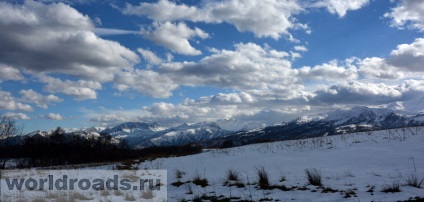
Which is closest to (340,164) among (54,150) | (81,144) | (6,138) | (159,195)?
(159,195)

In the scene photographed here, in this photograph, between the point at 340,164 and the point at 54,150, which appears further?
the point at 54,150

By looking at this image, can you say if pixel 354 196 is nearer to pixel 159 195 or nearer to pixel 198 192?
pixel 198 192

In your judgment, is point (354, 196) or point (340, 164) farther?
point (340, 164)

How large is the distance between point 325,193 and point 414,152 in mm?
7813

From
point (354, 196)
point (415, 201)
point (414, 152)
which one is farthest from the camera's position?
point (414, 152)

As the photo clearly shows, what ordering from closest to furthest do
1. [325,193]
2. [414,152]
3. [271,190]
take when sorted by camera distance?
[325,193] < [271,190] < [414,152]

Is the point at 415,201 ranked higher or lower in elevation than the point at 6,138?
lower

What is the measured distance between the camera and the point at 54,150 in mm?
94312

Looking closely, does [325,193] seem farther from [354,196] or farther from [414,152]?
[414,152]

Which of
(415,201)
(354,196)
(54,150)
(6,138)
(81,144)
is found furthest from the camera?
(81,144)

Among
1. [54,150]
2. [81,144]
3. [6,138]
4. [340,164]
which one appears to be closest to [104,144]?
[81,144]

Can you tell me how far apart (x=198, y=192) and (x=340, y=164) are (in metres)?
6.91

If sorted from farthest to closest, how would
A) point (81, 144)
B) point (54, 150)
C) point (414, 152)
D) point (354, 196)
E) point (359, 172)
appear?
point (81, 144)
point (54, 150)
point (414, 152)
point (359, 172)
point (354, 196)

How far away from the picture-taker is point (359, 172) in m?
12.4
